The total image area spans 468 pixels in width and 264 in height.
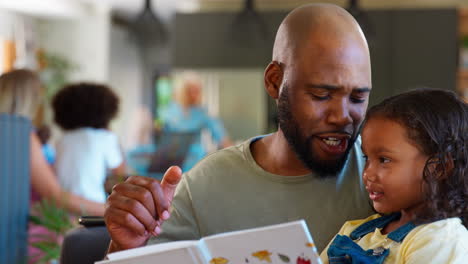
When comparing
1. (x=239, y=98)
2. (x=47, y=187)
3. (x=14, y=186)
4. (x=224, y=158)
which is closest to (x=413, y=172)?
(x=224, y=158)

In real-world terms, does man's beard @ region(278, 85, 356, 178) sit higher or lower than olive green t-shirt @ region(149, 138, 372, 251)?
higher

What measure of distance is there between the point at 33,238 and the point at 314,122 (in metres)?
2.09

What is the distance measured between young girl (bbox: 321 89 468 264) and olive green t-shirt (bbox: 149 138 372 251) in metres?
0.17

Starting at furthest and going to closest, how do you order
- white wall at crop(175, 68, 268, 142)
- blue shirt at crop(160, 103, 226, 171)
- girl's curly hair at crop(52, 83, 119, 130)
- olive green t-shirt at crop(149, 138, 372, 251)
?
white wall at crop(175, 68, 268, 142) → blue shirt at crop(160, 103, 226, 171) → girl's curly hair at crop(52, 83, 119, 130) → olive green t-shirt at crop(149, 138, 372, 251)

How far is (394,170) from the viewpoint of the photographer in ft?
4.46

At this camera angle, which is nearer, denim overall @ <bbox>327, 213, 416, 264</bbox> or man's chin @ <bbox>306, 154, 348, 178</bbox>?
denim overall @ <bbox>327, 213, 416, 264</bbox>

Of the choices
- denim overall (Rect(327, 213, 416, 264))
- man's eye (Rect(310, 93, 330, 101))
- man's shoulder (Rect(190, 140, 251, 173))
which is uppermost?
man's eye (Rect(310, 93, 330, 101))

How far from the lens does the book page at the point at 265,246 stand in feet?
3.31

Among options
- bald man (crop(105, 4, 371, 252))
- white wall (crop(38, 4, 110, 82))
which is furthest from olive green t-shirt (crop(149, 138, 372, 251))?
white wall (crop(38, 4, 110, 82))

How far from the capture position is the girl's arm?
3139 millimetres

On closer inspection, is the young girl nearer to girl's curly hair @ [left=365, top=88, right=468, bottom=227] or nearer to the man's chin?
girl's curly hair @ [left=365, top=88, right=468, bottom=227]

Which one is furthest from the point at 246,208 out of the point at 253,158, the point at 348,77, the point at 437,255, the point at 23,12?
the point at 23,12

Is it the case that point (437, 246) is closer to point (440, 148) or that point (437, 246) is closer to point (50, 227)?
point (440, 148)

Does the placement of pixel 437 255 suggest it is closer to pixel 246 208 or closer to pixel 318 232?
pixel 318 232
